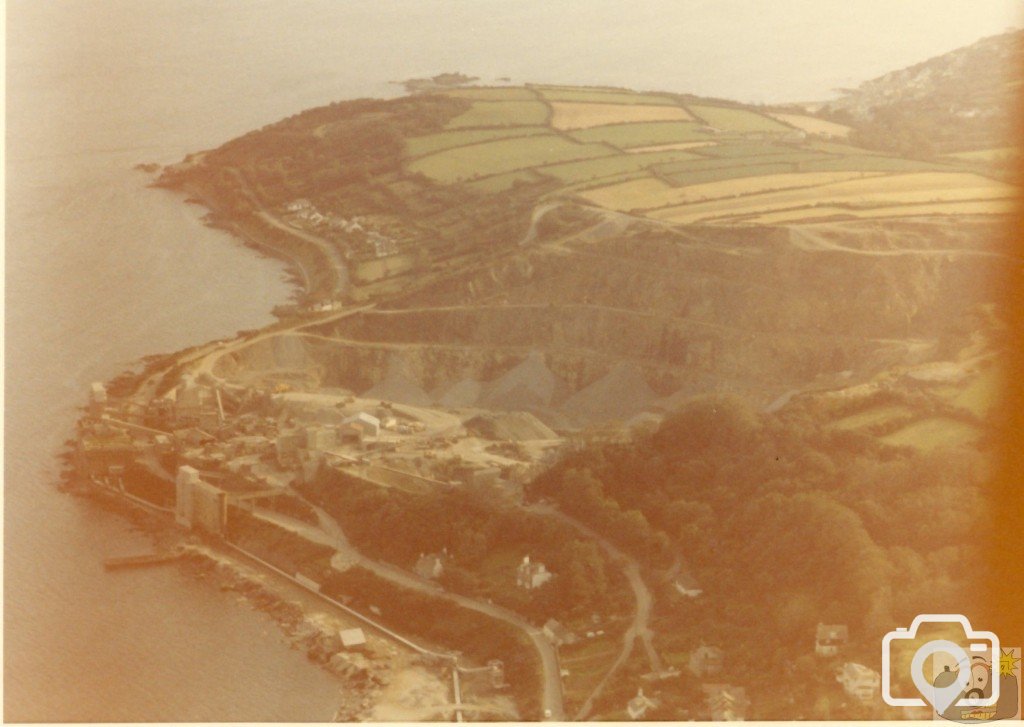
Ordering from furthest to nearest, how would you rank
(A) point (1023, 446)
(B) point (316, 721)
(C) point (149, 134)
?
(C) point (149, 134) → (A) point (1023, 446) → (B) point (316, 721)

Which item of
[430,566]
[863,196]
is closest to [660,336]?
[863,196]

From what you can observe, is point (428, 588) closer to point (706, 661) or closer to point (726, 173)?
point (706, 661)

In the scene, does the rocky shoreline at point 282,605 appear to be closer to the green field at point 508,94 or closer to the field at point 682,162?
the field at point 682,162

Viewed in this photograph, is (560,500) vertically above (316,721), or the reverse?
(560,500)

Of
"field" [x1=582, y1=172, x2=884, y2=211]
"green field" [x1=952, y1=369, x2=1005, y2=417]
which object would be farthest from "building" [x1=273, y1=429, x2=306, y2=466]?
"green field" [x1=952, y1=369, x2=1005, y2=417]

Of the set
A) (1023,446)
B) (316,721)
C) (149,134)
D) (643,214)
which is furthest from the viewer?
(149,134)

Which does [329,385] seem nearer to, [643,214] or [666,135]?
[643,214]

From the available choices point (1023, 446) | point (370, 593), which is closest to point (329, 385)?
point (370, 593)

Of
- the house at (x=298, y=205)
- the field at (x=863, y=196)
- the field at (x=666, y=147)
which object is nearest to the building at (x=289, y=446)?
the field at (x=863, y=196)
